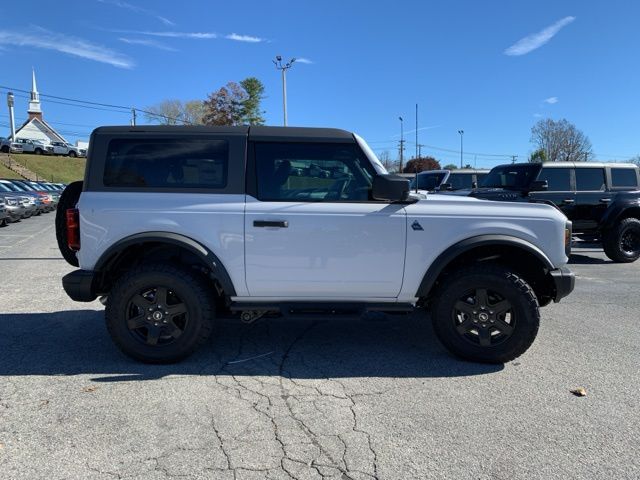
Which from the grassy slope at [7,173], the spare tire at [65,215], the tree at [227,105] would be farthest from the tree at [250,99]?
the spare tire at [65,215]

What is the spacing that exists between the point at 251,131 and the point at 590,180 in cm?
926

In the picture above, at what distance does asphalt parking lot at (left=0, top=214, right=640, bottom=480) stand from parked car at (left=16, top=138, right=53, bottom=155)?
6349 centimetres

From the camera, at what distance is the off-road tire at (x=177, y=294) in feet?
13.0

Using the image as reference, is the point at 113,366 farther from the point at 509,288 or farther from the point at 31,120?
the point at 31,120

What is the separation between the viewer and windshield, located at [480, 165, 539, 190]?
10477 millimetres

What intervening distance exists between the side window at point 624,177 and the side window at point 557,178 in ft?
3.84

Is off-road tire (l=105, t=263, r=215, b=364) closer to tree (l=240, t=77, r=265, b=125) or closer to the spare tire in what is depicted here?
the spare tire

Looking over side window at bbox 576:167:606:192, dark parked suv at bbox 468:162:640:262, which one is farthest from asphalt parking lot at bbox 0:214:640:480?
side window at bbox 576:167:606:192

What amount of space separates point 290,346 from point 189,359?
0.96 metres

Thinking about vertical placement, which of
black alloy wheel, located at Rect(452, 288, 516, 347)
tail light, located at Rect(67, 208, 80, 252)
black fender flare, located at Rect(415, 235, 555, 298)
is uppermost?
tail light, located at Rect(67, 208, 80, 252)

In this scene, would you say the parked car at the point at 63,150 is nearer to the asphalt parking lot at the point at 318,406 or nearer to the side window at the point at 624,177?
the asphalt parking lot at the point at 318,406

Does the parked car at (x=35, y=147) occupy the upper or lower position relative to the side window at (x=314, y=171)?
upper

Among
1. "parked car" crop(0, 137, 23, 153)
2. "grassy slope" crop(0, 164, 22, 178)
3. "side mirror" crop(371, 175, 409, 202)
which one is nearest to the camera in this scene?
"side mirror" crop(371, 175, 409, 202)

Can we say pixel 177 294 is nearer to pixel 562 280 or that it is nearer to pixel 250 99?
pixel 562 280
